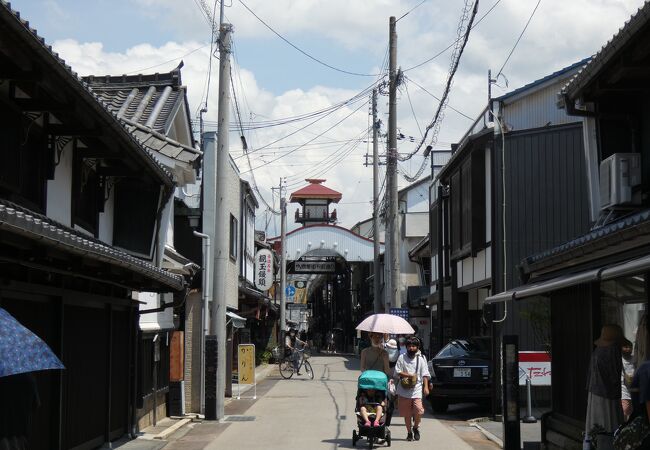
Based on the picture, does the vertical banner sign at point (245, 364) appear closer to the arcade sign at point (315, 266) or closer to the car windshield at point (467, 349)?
the car windshield at point (467, 349)

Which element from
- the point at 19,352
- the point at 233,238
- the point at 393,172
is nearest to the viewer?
the point at 19,352

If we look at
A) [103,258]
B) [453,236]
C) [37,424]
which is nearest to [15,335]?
[103,258]

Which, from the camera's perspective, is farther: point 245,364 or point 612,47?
point 245,364

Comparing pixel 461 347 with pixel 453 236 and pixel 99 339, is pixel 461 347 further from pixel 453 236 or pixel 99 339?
pixel 99 339

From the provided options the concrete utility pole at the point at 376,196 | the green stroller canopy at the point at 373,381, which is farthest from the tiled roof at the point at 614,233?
the concrete utility pole at the point at 376,196

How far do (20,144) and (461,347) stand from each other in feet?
45.4

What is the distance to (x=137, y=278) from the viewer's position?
12.2m

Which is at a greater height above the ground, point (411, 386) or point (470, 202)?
point (470, 202)

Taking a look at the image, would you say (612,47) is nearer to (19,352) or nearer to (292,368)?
(19,352)

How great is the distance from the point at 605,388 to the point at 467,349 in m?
12.0

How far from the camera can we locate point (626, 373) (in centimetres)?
1030

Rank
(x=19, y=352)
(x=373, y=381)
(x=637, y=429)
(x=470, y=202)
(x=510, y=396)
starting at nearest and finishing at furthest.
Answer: (x=19, y=352) < (x=637, y=429) < (x=510, y=396) < (x=373, y=381) < (x=470, y=202)

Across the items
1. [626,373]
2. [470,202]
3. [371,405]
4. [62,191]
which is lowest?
[371,405]

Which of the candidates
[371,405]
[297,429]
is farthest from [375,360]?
[297,429]
